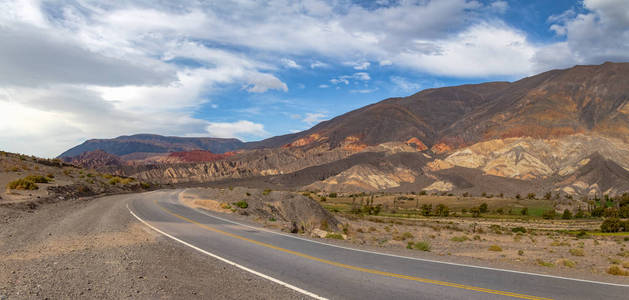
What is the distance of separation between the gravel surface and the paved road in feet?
2.04

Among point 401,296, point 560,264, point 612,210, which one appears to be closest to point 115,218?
point 401,296

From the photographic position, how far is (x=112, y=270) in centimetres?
901

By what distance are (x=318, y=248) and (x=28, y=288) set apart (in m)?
8.96

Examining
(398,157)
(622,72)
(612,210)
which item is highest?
(622,72)

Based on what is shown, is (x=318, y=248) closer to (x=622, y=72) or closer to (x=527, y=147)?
(x=527, y=147)

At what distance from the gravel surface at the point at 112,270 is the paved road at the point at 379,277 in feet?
2.04

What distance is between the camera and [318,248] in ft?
45.2

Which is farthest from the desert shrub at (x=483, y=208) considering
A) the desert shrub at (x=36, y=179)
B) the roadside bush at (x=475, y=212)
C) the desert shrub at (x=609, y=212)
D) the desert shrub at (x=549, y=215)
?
the desert shrub at (x=36, y=179)

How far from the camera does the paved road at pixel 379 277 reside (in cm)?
823

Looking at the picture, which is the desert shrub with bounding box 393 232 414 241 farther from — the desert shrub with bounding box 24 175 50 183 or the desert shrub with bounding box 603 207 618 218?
the desert shrub with bounding box 603 207 618 218

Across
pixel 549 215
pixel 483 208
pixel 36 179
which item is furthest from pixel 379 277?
pixel 483 208

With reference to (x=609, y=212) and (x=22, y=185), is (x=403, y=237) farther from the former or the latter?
(x=609, y=212)

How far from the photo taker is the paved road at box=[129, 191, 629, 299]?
27.0 ft

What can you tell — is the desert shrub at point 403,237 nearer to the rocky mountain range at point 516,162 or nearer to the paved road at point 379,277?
the paved road at point 379,277
